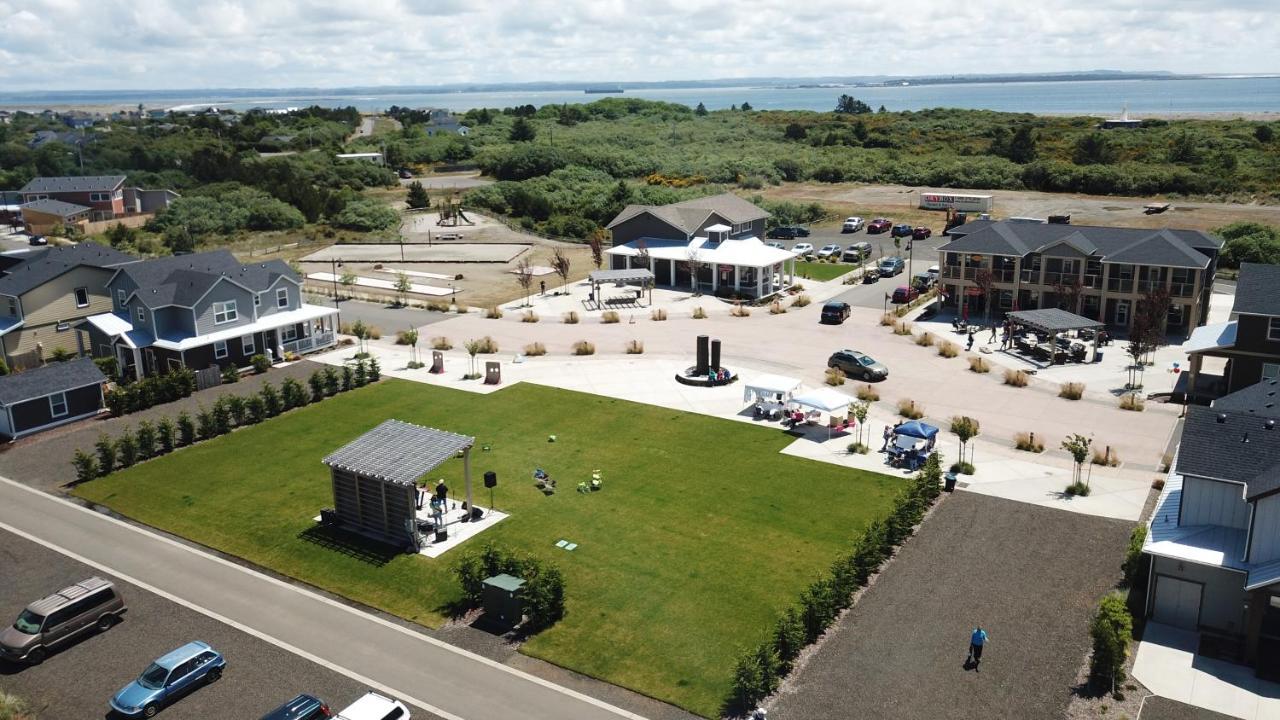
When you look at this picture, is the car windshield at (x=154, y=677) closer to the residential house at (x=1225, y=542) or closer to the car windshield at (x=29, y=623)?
the car windshield at (x=29, y=623)

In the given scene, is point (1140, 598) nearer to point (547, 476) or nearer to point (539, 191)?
point (547, 476)

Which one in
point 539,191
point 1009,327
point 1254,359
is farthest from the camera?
point 539,191

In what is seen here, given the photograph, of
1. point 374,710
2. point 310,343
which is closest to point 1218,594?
point 374,710

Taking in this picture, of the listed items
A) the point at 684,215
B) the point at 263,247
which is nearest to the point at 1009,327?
the point at 684,215

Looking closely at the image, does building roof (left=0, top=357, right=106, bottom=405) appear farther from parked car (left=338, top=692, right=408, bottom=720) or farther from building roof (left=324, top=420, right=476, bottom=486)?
parked car (left=338, top=692, right=408, bottom=720)

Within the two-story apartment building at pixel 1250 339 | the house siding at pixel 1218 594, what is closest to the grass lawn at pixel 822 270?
the two-story apartment building at pixel 1250 339

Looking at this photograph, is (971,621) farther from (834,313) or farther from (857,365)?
(834,313)
